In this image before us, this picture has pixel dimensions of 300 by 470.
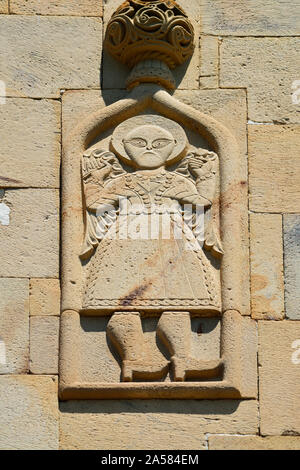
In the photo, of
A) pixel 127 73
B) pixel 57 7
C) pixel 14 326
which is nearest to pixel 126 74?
pixel 127 73

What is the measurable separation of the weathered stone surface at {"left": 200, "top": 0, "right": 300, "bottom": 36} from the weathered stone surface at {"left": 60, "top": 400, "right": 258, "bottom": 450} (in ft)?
7.86

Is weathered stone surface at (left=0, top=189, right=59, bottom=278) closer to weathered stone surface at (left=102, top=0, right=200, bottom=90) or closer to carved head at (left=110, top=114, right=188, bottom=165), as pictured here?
carved head at (left=110, top=114, right=188, bottom=165)

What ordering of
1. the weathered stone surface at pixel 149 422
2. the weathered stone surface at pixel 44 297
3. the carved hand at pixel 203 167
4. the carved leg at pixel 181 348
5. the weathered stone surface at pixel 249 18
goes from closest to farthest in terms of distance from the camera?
the weathered stone surface at pixel 149 422 → the carved leg at pixel 181 348 → the weathered stone surface at pixel 44 297 → the carved hand at pixel 203 167 → the weathered stone surface at pixel 249 18

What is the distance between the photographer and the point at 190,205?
31.5ft

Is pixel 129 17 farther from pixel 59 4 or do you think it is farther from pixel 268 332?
pixel 268 332

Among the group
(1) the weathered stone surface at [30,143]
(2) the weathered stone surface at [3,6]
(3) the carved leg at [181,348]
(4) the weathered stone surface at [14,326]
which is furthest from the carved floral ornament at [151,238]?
(2) the weathered stone surface at [3,6]

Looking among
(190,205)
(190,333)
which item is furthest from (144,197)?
(190,333)

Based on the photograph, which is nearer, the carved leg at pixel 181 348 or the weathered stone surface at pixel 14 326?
the carved leg at pixel 181 348

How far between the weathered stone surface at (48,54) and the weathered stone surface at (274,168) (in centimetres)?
106

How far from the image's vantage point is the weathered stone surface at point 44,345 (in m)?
9.27

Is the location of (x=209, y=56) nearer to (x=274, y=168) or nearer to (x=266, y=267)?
(x=274, y=168)

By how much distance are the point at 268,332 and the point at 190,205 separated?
877 mm

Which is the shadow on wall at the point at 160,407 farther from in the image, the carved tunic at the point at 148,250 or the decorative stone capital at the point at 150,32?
the decorative stone capital at the point at 150,32

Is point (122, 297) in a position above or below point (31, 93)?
below
